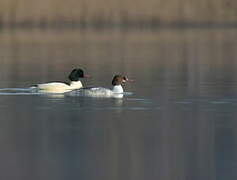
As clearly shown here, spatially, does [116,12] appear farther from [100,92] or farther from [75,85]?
[100,92]

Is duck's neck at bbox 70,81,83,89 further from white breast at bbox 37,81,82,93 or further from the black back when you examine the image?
white breast at bbox 37,81,82,93

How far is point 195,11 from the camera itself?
1962 inches

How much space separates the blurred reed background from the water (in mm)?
21306

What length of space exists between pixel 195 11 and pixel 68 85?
3230cm

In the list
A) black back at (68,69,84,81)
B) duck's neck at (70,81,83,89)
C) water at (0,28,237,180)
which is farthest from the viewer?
black back at (68,69,84,81)

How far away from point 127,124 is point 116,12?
36574mm

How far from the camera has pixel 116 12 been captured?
4950 cm

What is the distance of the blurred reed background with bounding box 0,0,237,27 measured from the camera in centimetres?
4834

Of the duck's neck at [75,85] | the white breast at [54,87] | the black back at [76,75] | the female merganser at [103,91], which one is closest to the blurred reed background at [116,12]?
the black back at [76,75]

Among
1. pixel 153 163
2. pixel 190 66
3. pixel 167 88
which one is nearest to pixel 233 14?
pixel 190 66

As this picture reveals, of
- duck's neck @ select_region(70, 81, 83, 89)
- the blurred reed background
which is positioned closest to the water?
duck's neck @ select_region(70, 81, 83, 89)

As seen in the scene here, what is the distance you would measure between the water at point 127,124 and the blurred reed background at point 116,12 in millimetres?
21306

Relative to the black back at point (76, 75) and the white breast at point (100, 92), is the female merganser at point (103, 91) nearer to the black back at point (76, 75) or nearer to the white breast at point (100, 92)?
the white breast at point (100, 92)

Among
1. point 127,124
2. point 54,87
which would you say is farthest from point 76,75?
point 127,124
